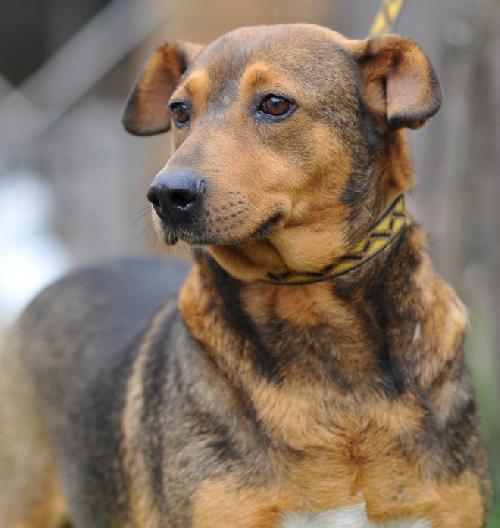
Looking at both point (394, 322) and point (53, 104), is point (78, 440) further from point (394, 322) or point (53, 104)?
point (53, 104)

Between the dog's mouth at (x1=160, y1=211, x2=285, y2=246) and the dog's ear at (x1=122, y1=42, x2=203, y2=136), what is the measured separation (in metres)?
1.00

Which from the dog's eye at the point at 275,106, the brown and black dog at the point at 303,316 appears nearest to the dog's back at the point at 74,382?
the brown and black dog at the point at 303,316

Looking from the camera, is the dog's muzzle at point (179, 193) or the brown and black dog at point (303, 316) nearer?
the dog's muzzle at point (179, 193)

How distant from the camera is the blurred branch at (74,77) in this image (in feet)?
45.8

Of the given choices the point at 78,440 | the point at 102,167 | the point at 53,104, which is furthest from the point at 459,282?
the point at 53,104

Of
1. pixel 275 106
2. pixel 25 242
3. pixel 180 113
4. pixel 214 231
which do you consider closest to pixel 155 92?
pixel 180 113

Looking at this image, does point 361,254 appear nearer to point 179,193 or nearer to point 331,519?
point 179,193

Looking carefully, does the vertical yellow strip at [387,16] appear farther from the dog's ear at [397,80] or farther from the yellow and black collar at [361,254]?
the yellow and black collar at [361,254]

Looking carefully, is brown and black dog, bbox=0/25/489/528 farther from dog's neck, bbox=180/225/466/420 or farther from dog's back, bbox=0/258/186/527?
dog's back, bbox=0/258/186/527

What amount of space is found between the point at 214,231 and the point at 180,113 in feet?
2.28

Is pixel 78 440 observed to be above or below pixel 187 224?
below

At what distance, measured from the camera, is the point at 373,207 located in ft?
13.5

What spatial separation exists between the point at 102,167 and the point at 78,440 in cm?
900

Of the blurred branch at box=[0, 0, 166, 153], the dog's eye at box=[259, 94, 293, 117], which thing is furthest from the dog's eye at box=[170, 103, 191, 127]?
the blurred branch at box=[0, 0, 166, 153]
